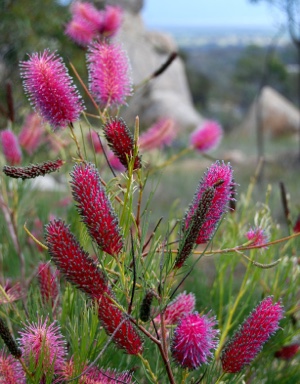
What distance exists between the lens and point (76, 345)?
23.6 inches

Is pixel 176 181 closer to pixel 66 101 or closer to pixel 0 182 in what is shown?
pixel 0 182

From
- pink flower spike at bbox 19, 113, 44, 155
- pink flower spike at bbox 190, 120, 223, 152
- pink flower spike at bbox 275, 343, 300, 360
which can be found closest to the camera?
pink flower spike at bbox 275, 343, 300, 360

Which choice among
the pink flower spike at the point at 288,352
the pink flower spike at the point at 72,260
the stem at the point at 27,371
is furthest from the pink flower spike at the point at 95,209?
the pink flower spike at the point at 288,352

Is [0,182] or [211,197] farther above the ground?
[211,197]

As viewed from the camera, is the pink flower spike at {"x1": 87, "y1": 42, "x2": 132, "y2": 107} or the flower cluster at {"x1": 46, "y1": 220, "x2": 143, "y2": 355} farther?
the pink flower spike at {"x1": 87, "y1": 42, "x2": 132, "y2": 107}

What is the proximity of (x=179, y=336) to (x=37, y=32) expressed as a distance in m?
3.16

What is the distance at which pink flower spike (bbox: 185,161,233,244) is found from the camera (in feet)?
1.85

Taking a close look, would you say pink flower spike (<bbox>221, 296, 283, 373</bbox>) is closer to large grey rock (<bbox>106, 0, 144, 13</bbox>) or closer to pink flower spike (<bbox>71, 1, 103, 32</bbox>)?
pink flower spike (<bbox>71, 1, 103, 32</bbox>)

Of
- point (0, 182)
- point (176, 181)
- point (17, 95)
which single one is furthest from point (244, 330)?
point (176, 181)

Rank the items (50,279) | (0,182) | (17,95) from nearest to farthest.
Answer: (50,279) < (0,182) < (17,95)

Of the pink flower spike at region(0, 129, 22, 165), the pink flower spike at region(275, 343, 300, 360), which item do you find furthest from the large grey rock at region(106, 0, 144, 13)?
the pink flower spike at region(275, 343, 300, 360)

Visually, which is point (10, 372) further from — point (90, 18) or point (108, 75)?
point (90, 18)

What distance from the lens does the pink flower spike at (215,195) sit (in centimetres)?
56

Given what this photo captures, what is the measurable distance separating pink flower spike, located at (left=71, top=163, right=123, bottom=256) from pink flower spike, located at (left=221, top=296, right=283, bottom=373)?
0.46 ft
